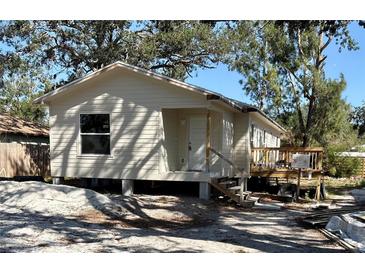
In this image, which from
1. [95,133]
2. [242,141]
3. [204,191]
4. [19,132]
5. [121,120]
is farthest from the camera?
[19,132]

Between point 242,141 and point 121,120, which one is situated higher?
point 121,120

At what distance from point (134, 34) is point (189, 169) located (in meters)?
11.1

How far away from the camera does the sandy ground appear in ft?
22.6

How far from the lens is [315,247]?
7.11 metres

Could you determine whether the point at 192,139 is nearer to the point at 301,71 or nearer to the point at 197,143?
the point at 197,143

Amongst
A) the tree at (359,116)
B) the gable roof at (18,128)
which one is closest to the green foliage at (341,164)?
the gable roof at (18,128)

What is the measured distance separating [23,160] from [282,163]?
12.7 metres

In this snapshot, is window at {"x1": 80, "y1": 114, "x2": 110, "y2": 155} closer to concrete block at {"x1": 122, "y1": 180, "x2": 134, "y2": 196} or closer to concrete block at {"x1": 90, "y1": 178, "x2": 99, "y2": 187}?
concrete block at {"x1": 122, "y1": 180, "x2": 134, "y2": 196}

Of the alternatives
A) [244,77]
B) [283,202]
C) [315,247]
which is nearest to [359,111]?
[244,77]

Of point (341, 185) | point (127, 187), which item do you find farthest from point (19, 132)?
point (341, 185)

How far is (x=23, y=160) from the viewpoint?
2009 cm

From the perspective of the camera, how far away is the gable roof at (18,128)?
22.0 meters

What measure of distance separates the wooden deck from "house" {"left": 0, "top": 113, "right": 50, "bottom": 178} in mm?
11183

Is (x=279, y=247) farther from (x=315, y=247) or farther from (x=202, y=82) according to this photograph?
(x=202, y=82)
